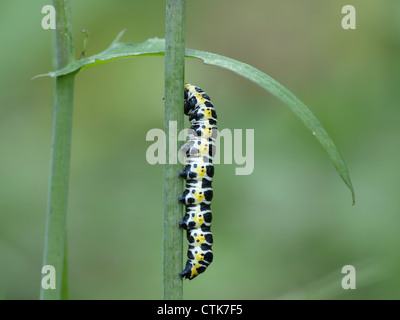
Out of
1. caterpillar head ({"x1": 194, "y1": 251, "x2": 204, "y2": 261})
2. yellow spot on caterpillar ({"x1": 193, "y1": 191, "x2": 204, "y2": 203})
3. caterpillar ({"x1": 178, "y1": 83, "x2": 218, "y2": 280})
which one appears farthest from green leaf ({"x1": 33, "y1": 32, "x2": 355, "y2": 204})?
caterpillar head ({"x1": 194, "y1": 251, "x2": 204, "y2": 261})

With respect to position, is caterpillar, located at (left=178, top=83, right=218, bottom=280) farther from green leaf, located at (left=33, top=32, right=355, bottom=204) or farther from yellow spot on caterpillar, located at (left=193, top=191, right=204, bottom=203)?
green leaf, located at (left=33, top=32, right=355, bottom=204)

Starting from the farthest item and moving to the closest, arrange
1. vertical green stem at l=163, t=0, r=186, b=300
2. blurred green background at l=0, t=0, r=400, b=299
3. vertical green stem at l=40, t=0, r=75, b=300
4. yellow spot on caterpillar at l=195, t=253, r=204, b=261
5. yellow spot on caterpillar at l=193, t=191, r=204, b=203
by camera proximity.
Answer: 1. blurred green background at l=0, t=0, r=400, b=299
2. yellow spot on caterpillar at l=195, t=253, r=204, b=261
3. yellow spot on caterpillar at l=193, t=191, r=204, b=203
4. vertical green stem at l=40, t=0, r=75, b=300
5. vertical green stem at l=163, t=0, r=186, b=300

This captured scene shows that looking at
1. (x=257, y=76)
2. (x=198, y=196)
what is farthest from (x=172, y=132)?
(x=198, y=196)

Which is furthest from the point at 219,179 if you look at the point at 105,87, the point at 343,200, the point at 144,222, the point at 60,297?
the point at 60,297

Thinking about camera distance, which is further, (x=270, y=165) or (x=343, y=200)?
(x=270, y=165)

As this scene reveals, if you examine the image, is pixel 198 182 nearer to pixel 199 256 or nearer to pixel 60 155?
pixel 199 256

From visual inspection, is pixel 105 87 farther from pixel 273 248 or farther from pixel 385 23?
pixel 385 23
